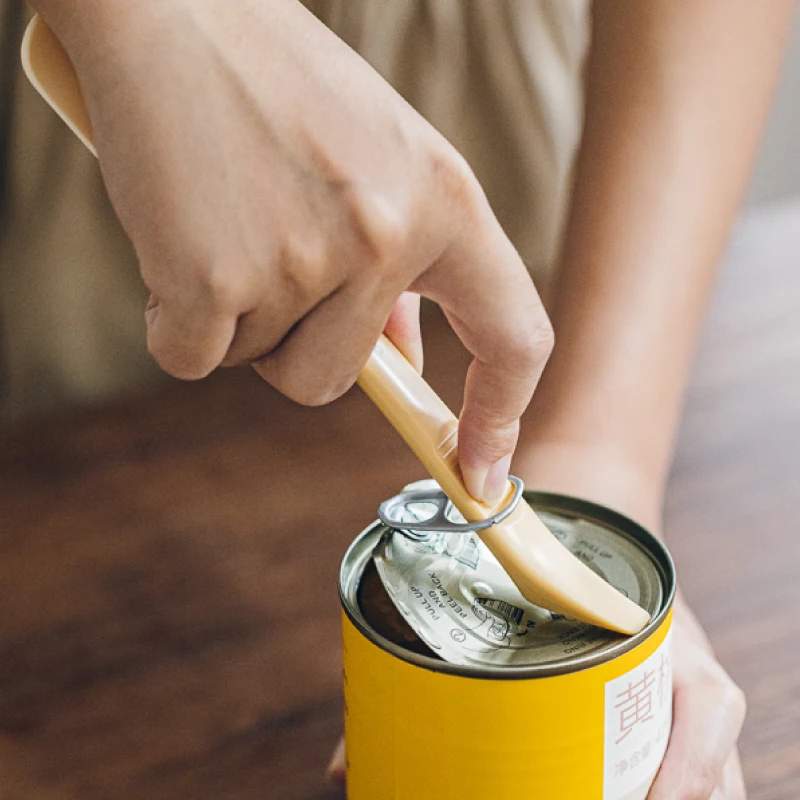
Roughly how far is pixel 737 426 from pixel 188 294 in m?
0.75

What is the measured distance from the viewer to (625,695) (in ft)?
1.57

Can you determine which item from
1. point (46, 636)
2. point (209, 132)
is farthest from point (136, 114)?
point (46, 636)

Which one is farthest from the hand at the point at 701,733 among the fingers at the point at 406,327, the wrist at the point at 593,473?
the fingers at the point at 406,327

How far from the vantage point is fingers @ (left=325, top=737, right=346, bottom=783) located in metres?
0.62

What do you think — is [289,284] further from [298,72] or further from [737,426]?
[737,426]

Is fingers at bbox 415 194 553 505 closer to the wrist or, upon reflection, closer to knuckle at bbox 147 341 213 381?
knuckle at bbox 147 341 213 381

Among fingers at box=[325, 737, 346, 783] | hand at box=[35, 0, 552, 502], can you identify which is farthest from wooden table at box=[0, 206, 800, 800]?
hand at box=[35, 0, 552, 502]

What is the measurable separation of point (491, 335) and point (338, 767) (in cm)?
30

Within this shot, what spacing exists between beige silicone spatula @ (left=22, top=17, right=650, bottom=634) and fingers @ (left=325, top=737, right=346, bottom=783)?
180 millimetres

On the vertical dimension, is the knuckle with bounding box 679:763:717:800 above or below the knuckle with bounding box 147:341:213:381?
below

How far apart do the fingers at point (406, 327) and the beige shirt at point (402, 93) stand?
74 centimetres

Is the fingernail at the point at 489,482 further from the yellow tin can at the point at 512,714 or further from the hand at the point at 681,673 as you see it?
the hand at the point at 681,673

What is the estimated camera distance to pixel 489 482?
0.50 metres

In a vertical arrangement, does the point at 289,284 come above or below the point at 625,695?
above
